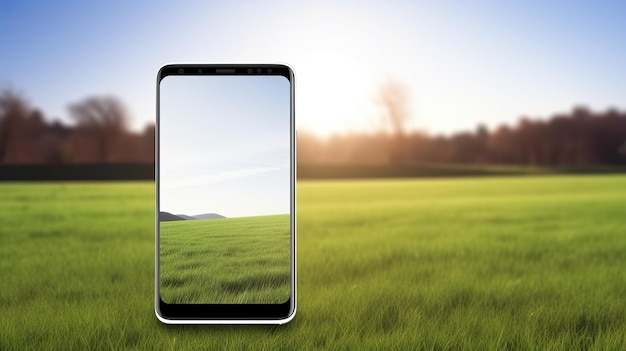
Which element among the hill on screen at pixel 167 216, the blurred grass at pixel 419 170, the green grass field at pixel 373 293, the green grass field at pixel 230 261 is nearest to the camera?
the green grass field at pixel 373 293

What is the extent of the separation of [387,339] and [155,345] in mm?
1430

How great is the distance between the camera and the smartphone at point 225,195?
3365mm

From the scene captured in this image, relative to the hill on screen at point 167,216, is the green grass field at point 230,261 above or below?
below

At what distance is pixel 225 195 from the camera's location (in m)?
3.36

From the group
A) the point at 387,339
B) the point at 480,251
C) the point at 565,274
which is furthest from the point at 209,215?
the point at 480,251

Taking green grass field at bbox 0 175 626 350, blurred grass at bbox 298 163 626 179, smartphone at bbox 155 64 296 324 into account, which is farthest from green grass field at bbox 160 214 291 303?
blurred grass at bbox 298 163 626 179

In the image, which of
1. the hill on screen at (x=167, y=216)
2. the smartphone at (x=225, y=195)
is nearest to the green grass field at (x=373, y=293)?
the smartphone at (x=225, y=195)

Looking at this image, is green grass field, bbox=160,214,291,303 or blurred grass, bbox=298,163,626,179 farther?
blurred grass, bbox=298,163,626,179

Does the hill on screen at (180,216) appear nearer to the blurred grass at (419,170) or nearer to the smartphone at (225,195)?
the smartphone at (225,195)

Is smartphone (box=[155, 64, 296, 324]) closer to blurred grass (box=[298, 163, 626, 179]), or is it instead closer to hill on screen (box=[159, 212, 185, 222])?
hill on screen (box=[159, 212, 185, 222])

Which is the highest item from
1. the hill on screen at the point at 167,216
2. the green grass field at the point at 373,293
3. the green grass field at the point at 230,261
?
the hill on screen at the point at 167,216

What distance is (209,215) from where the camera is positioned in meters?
3.37

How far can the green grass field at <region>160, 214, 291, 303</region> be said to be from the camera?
3.36 m

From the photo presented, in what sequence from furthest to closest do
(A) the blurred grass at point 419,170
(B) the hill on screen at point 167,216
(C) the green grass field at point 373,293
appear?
1. (A) the blurred grass at point 419,170
2. (B) the hill on screen at point 167,216
3. (C) the green grass field at point 373,293
